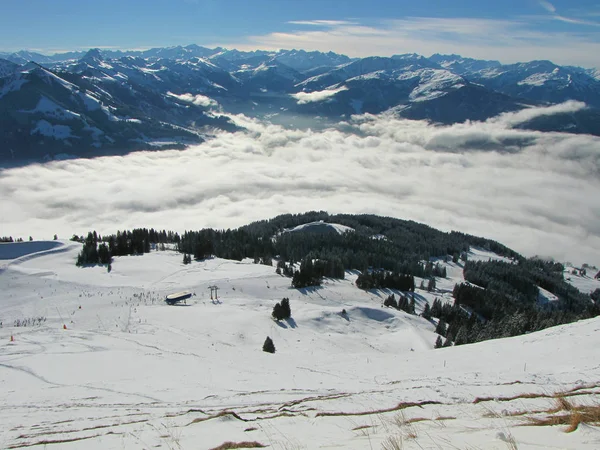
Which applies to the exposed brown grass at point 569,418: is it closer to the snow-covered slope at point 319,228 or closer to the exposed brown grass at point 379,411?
the exposed brown grass at point 379,411

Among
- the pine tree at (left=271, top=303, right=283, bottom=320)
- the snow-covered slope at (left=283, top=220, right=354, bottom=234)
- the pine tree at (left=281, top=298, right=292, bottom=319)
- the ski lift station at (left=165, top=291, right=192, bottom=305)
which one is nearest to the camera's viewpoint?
the pine tree at (left=271, top=303, right=283, bottom=320)

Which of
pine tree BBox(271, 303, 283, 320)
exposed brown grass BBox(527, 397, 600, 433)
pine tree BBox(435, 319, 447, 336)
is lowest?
pine tree BBox(435, 319, 447, 336)

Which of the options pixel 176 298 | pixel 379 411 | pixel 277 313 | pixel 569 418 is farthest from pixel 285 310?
pixel 569 418

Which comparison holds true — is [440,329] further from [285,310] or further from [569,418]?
[569,418]

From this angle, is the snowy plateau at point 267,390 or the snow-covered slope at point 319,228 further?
the snow-covered slope at point 319,228

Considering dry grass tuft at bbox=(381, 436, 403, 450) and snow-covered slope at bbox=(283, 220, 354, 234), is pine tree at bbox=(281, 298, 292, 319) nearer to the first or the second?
dry grass tuft at bbox=(381, 436, 403, 450)

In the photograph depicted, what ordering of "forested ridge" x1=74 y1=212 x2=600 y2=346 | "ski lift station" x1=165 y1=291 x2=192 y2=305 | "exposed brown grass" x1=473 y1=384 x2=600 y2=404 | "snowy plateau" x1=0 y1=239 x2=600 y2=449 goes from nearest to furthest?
"snowy plateau" x1=0 y1=239 x2=600 y2=449, "exposed brown grass" x1=473 y1=384 x2=600 y2=404, "ski lift station" x1=165 y1=291 x2=192 y2=305, "forested ridge" x1=74 y1=212 x2=600 y2=346

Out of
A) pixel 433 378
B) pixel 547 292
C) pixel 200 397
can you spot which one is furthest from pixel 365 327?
pixel 547 292

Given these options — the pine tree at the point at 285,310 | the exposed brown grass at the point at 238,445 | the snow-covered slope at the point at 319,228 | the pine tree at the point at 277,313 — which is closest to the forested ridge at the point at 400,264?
the snow-covered slope at the point at 319,228

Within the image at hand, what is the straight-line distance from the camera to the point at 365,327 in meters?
54.0

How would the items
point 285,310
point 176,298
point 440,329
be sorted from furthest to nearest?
1. point 440,329
2. point 176,298
3. point 285,310

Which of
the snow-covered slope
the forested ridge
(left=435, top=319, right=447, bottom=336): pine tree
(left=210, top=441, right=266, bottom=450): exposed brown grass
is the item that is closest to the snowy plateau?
(left=210, top=441, right=266, bottom=450): exposed brown grass

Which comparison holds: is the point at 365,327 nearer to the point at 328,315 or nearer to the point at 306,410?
the point at 328,315

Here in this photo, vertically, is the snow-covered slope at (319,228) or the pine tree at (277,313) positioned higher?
the snow-covered slope at (319,228)
